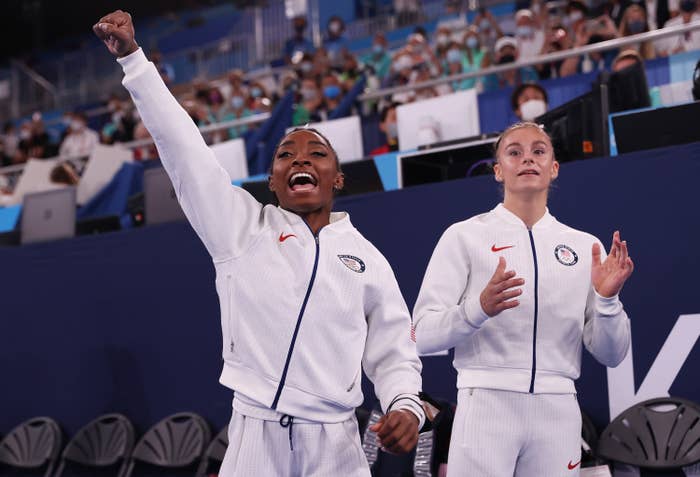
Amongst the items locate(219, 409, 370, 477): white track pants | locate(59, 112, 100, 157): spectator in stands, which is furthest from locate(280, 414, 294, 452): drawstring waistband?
locate(59, 112, 100, 157): spectator in stands

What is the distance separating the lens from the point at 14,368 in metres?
5.54

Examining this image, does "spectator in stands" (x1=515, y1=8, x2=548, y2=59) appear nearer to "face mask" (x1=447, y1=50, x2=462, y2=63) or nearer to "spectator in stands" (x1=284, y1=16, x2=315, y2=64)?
"face mask" (x1=447, y1=50, x2=462, y2=63)

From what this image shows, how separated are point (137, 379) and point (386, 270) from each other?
310cm

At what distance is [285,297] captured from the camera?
2.27m

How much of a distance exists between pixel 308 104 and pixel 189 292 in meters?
3.79

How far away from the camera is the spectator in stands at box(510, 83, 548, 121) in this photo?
5.81 metres

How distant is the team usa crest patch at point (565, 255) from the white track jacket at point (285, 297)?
0.69 meters

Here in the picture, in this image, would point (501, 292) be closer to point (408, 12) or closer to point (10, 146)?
point (10, 146)

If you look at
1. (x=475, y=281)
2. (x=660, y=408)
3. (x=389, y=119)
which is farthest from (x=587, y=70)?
(x=475, y=281)

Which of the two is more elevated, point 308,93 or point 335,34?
point 335,34

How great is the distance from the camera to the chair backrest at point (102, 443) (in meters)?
4.92

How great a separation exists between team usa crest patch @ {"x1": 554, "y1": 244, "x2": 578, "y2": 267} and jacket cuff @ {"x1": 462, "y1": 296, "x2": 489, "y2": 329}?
0.40 meters

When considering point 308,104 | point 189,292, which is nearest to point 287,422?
point 189,292

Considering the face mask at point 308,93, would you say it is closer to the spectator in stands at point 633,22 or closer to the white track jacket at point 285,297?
the spectator in stands at point 633,22
